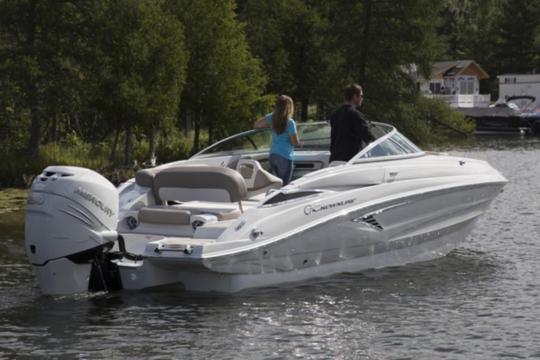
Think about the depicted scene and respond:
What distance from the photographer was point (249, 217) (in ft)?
34.8

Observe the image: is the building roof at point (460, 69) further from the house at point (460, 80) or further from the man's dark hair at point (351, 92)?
the man's dark hair at point (351, 92)

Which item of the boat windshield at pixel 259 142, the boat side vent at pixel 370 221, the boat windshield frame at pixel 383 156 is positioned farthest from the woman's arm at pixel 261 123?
the boat side vent at pixel 370 221

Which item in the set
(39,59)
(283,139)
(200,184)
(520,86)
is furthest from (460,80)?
(200,184)

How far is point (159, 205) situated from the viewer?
11891mm

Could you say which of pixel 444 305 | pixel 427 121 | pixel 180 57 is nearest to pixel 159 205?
pixel 444 305

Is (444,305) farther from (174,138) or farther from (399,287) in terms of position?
(174,138)

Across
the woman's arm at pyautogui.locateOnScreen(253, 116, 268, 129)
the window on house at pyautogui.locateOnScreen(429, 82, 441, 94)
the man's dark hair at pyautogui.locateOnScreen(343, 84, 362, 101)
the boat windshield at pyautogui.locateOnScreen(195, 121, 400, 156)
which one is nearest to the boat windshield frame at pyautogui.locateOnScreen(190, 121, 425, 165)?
the boat windshield at pyautogui.locateOnScreen(195, 121, 400, 156)

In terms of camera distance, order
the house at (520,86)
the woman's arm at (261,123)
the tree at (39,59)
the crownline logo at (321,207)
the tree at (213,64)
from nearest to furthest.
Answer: the crownline logo at (321,207) < the woman's arm at (261,123) < the tree at (39,59) < the tree at (213,64) < the house at (520,86)

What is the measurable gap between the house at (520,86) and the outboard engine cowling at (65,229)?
2649 inches

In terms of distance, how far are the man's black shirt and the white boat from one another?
18 centimetres

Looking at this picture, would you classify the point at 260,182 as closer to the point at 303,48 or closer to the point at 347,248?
the point at 347,248

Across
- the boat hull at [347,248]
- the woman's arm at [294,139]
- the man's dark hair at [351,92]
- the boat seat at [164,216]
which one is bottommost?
the boat hull at [347,248]

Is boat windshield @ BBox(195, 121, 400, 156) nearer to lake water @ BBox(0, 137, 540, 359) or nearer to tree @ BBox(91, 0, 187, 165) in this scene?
lake water @ BBox(0, 137, 540, 359)

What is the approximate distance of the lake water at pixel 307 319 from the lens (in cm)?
878
